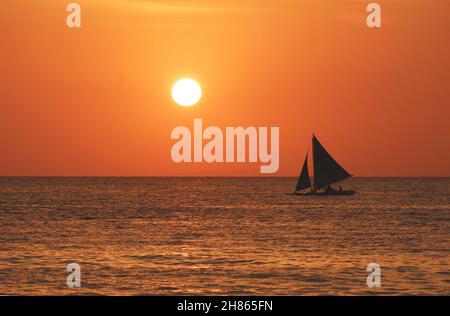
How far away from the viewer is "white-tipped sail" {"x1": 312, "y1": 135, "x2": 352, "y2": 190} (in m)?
105

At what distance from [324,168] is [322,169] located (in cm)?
33

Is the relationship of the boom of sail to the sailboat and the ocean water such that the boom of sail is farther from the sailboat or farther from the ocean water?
the ocean water

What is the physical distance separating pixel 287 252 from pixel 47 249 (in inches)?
577

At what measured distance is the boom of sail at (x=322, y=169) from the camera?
104688 millimetres

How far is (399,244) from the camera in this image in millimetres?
50562

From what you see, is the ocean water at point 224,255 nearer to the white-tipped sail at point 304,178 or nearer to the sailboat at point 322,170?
the sailboat at point 322,170

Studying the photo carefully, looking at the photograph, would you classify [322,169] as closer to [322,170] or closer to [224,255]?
[322,170]

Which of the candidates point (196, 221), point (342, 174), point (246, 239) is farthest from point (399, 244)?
point (342, 174)

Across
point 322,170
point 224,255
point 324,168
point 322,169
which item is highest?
point 324,168

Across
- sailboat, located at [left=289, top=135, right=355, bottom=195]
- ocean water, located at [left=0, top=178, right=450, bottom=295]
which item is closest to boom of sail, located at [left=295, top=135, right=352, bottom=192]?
sailboat, located at [left=289, top=135, right=355, bottom=195]

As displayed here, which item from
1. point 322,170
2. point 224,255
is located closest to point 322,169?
point 322,170

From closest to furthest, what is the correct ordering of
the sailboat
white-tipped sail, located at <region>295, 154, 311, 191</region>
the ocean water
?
the ocean water
the sailboat
white-tipped sail, located at <region>295, 154, 311, 191</region>

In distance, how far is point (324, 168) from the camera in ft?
352
